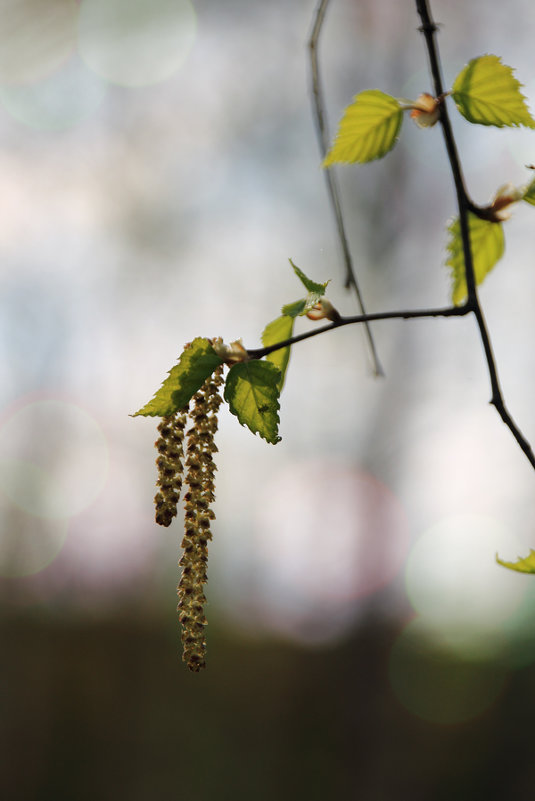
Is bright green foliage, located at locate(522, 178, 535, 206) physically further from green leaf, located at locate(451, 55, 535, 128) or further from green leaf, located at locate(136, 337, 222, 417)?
green leaf, located at locate(136, 337, 222, 417)

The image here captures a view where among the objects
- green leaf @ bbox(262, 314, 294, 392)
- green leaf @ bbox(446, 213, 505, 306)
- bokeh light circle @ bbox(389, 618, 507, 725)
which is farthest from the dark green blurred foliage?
green leaf @ bbox(262, 314, 294, 392)

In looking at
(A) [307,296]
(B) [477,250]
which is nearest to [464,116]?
(B) [477,250]

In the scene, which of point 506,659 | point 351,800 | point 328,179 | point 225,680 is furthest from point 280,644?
point 328,179

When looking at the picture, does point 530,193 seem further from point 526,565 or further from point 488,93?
point 526,565

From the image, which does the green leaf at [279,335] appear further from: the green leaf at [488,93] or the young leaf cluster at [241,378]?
the green leaf at [488,93]

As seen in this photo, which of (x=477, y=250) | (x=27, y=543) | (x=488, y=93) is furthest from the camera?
(x=27, y=543)

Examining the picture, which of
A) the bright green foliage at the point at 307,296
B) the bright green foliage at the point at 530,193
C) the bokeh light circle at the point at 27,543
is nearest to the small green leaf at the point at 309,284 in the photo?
the bright green foliage at the point at 307,296

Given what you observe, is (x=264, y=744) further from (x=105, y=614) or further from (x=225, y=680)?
(x=105, y=614)
